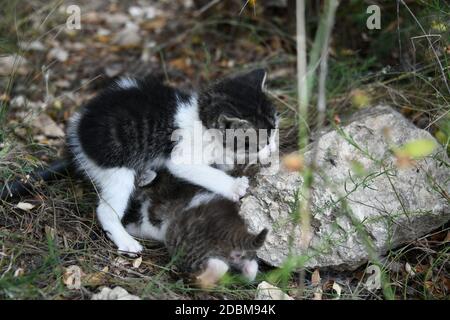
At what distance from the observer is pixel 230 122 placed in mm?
3547

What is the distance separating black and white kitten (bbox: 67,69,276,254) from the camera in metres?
3.59

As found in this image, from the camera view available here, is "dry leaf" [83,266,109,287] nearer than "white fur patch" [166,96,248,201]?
Yes

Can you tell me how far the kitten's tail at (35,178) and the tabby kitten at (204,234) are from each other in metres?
0.86

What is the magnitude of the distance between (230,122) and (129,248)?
39.8 inches

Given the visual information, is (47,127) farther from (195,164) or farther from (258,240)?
(258,240)

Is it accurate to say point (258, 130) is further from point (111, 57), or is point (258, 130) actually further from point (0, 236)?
point (111, 57)

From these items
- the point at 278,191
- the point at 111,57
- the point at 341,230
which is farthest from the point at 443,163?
the point at 111,57

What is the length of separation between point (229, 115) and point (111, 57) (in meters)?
2.89

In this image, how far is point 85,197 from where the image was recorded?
3967 millimetres

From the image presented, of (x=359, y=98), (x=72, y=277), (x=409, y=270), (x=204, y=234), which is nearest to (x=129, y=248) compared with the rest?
(x=72, y=277)

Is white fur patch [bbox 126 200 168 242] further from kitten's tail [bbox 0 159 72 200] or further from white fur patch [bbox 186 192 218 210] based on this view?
kitten's tail [bbox 0 159 72 200]

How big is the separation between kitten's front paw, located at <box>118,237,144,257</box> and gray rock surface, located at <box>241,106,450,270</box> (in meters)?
0.70

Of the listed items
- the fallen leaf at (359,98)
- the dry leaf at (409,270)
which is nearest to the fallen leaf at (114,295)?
the dry leaf at (409,270)

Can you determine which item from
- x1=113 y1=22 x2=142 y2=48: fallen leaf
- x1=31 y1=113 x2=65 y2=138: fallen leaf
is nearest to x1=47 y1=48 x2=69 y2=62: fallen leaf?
x1=113 y1=22 x2=142 y2=48: fallen leaf
